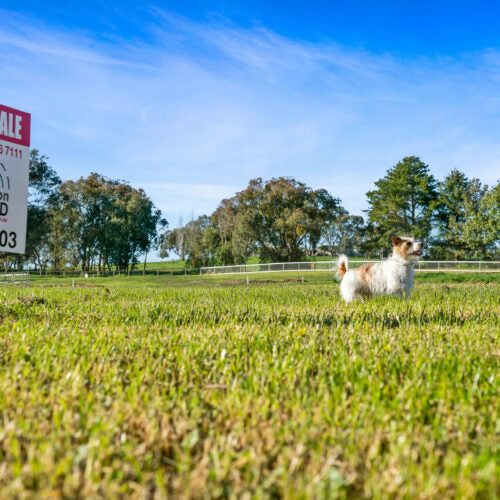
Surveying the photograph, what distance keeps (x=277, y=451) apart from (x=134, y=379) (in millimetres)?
1237

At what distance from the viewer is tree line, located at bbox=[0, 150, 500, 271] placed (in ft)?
167

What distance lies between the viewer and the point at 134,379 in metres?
2.57

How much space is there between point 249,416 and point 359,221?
221ft

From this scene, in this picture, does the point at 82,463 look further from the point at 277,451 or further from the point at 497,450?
the point at 497,450

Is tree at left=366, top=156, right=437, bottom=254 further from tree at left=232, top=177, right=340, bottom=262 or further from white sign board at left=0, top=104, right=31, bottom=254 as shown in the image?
white sign board at left=0, top=104, right=31, bottom=254

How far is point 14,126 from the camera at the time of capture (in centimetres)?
682

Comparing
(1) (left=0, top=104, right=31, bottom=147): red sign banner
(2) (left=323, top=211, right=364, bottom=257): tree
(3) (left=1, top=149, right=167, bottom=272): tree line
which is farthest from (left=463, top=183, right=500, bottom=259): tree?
(1) (left=0, top=104, right=31, bottom=147): red sign banner

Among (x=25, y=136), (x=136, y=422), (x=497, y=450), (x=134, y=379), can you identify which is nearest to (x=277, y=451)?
(x=136, y=422)

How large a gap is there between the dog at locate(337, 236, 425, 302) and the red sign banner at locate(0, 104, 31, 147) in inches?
254

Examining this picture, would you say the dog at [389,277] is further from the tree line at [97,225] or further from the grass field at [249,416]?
the tree line at [97,225]

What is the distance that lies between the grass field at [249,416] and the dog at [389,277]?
436 cm

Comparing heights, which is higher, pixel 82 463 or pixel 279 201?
pixel 279 201

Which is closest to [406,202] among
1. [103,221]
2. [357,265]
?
[357,265]

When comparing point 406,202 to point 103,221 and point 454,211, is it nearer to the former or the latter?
point 454,211
